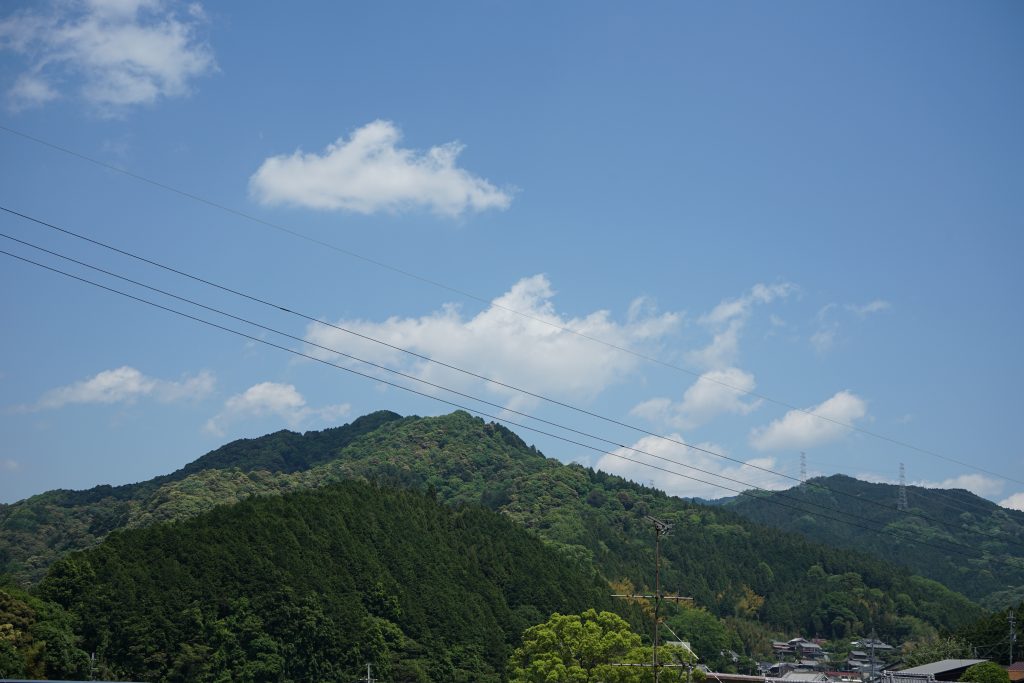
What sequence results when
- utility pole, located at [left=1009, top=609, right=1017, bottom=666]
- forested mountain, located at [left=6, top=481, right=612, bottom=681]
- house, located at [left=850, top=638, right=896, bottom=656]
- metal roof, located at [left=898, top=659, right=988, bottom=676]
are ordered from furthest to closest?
house, located at [left=850, top=638, right=896, bottom=656]
utility pole, located at [left=1009, top=609, right=1017, bottom=666]
forested mountain, located at [left=6, top=481, right=612, bottom=681]
metal roof, located at [left=898, top=659, right=988, bottom=676]

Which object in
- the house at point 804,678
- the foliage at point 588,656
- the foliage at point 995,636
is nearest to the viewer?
the foliage at point 588,656

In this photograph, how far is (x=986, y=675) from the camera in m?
67.1

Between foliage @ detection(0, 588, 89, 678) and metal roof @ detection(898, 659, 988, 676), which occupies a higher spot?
metal roof @ detection(898, 659, 988, 676)

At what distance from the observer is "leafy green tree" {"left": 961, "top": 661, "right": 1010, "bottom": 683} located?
66688 mm

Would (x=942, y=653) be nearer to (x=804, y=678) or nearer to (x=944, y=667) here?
(x=804, y=678)

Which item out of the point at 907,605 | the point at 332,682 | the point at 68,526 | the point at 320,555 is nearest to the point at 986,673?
the point at 332,682

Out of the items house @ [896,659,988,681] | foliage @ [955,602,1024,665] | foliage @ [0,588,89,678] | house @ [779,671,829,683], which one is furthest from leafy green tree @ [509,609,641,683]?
foliage @ [955,602,1024,665]

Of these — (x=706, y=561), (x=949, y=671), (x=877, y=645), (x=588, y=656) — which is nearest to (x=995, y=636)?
(x=949, y=671)

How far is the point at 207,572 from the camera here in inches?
3563

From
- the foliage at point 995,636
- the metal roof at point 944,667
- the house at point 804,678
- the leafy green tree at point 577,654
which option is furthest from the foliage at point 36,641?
the foliage at point 995,636

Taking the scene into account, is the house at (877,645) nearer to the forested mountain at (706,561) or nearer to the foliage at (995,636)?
the forested mountain at (706,561)

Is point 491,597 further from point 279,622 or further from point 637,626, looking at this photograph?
point 279,622

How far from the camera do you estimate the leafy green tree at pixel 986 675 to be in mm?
66688

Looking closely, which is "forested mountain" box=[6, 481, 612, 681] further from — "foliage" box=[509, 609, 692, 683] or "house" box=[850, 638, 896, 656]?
"house" box=[850, 638, 896, 656]
